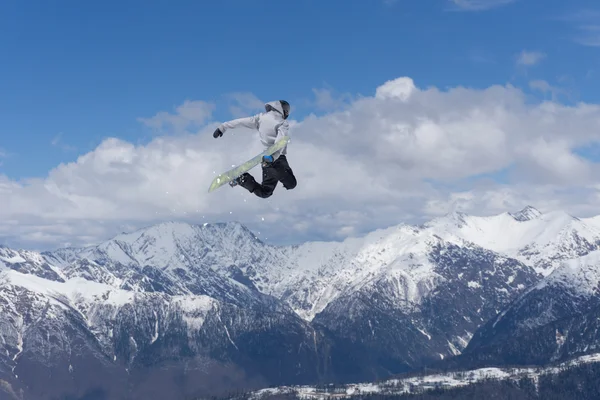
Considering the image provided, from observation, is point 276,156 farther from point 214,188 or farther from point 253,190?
point 214,188

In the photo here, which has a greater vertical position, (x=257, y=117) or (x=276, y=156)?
(x=257, y=117)

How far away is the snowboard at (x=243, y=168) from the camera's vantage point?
3089 cm

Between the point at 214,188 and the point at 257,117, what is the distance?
207 inches

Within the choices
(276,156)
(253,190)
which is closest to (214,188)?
(253,190)

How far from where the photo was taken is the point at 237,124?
108 ft

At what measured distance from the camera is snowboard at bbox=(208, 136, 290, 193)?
3089 cm

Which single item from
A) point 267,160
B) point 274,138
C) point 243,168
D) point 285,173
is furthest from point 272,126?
point 243,168

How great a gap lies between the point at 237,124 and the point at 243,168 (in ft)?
6.74

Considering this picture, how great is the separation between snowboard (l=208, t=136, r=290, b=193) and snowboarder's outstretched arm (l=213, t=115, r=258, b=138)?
1.45 metres

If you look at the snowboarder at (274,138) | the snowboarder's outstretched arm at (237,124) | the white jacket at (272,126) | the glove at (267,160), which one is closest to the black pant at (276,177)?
the snowboarder at (274,138)

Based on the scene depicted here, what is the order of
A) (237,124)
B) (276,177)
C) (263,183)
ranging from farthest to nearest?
(237,124) → (263,183) → (276,177)

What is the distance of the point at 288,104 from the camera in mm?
31312

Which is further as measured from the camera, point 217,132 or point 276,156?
point 217,132

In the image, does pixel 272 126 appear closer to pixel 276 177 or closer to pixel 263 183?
pixel 276 177
